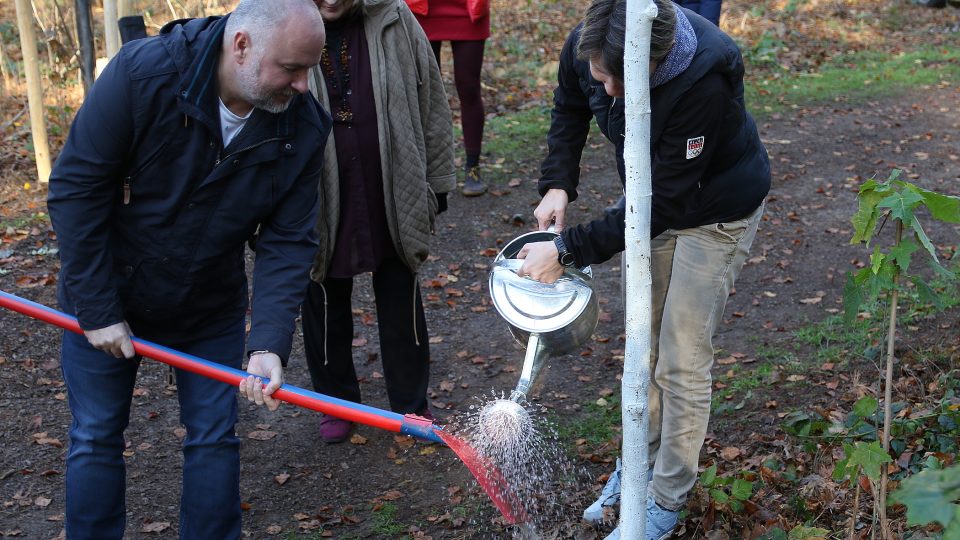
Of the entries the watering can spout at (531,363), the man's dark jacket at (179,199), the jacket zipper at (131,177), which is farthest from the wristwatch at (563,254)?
the jacket zipper at (131,177)

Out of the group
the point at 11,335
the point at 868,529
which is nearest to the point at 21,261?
the point at 11,335

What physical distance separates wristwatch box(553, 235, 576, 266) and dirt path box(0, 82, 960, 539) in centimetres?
99

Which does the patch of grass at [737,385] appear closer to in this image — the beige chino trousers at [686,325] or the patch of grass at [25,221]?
the beige chino trousers at [686,325]

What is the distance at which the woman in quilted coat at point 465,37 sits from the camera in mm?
6621

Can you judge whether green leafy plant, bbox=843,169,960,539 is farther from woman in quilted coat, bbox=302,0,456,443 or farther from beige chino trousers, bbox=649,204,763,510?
woman in quilted coat, bbox=302,0,456,443

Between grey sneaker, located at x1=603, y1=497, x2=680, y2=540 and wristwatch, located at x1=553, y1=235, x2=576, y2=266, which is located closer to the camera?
wristwatch, located at x1=553, y1=235, x2=576, y2=266

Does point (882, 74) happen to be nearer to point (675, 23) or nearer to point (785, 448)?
point (785, 448)

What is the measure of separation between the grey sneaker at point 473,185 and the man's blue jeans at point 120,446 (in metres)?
4.47

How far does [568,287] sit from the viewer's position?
129 inches

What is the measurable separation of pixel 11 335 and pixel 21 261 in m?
1.00

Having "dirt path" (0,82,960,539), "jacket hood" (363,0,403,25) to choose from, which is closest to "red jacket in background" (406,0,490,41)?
"dirt path" (0,82,960,539)

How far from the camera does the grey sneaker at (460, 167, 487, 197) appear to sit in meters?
7.50

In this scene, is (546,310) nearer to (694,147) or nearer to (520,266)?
(520,266)

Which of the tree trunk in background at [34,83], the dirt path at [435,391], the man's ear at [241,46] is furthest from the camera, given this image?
the tree trunk in background at [34,83]
